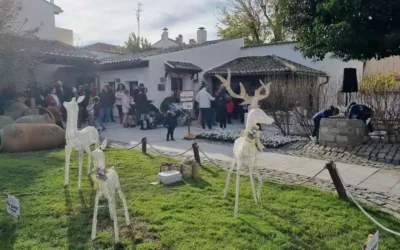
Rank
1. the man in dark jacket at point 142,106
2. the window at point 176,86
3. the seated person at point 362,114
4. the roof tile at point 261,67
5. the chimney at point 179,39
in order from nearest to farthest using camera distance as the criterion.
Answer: the seated person at point 362,114, the man in dark jacket at point 142,106, the roof tile at point 261,67, the window at point 176,86, the chimney at point 179,39

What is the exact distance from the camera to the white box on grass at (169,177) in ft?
18.9

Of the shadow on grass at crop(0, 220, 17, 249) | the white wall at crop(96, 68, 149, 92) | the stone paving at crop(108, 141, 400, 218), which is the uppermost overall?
the white wall at crop(96, 68, 149, 92)

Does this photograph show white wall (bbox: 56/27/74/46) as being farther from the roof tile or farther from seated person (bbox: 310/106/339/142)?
seated person (bbox: 310/106/339/142)

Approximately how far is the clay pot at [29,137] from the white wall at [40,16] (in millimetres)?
12669

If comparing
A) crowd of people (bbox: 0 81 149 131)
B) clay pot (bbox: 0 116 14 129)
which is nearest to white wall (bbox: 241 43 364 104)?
crowd of people (bbox: 0 81 149 131)

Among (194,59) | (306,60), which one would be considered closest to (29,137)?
(194,59)

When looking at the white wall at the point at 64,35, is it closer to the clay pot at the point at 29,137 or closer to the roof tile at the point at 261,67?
the roof tile at the point at 261,67

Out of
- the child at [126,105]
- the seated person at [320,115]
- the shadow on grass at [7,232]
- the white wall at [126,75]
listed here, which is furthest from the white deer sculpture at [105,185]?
the white wall at [126,75]

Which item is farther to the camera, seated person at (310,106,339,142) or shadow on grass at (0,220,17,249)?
seated person at (310,106,339,142)

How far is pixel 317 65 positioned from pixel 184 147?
1222 cm

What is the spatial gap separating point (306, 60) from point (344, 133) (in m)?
10.8

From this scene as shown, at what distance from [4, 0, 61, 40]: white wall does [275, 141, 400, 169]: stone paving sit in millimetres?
17190

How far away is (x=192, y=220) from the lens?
4188 mm

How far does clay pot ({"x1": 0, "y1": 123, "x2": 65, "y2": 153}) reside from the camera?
8820 mm
